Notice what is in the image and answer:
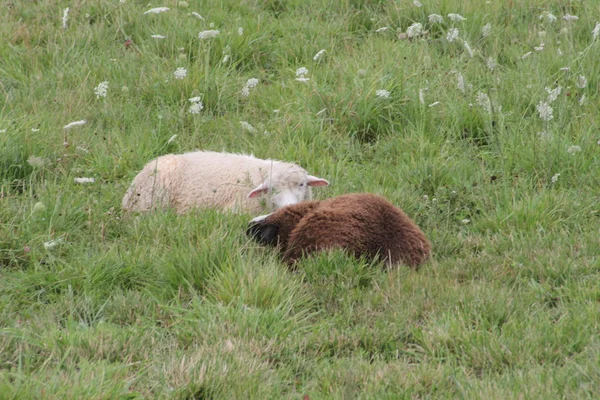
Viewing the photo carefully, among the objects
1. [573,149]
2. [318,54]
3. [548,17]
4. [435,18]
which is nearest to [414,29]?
[435,18]

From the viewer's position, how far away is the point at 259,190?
5680mm

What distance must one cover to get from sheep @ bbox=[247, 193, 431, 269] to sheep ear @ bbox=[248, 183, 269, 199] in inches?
23.7

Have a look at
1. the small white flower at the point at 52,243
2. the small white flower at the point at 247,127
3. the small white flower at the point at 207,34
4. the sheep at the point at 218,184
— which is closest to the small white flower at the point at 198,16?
the small white flower at the point at 207,34

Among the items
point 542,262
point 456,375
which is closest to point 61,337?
point 456,375

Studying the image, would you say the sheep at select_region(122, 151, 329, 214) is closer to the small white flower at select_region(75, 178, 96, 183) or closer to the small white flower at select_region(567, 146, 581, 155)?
the small white flower at select_region(75, 178, 96, 183)

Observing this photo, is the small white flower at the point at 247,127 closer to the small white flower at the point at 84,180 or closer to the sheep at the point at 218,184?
the sheep at the point at 218,184

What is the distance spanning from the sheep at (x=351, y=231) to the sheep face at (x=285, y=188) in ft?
1.86

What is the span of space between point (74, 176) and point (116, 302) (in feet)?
6.22

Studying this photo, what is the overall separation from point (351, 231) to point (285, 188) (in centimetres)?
101

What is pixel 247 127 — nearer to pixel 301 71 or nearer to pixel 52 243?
pixel 301 71

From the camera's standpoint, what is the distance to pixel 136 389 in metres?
3.58

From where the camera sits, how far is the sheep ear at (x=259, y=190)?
5629 millimetres

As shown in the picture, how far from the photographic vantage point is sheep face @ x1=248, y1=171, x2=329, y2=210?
564cm

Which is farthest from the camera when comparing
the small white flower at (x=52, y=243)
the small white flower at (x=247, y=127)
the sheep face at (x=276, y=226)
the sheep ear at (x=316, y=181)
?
the small white flower at (x=247, y=127)
